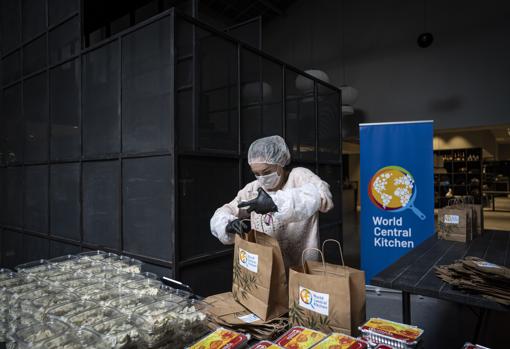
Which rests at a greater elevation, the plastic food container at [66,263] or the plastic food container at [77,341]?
the plastic food container at [66,263]

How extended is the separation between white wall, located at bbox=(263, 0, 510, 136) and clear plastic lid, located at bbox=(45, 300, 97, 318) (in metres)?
7.48

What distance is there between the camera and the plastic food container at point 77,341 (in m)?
0.84

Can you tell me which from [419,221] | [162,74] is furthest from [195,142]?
[419,221]

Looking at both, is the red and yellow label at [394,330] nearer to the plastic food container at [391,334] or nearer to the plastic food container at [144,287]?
the plastic food container at [391,334]

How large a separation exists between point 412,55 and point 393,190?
16.3ft

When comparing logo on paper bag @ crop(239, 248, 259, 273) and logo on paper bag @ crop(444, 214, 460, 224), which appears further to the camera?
logo on paper bag @ crop(444, 214, 460, 224)

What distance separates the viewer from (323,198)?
1.54 metres

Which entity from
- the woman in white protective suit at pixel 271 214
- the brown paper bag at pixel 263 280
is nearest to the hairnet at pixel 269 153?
the woman in white protective suit at pixel 271 214

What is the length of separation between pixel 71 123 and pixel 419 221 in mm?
3878

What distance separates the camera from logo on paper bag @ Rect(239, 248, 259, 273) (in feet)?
4.02

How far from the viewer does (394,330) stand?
37.9 inches

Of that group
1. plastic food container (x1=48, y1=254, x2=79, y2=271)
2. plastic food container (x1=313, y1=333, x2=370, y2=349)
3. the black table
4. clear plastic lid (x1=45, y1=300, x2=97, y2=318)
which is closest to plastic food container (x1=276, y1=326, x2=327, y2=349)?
plastic food container (x1=313, y1=333, x2=370, y2=349)

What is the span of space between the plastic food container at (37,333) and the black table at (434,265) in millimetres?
1323

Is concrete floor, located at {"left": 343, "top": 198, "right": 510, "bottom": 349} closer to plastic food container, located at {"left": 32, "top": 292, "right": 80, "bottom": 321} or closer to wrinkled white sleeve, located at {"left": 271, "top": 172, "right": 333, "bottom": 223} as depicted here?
wrinkled white sleeve, located at {"left": 271, "top": 172, "right": 333, "bottom": 223}
